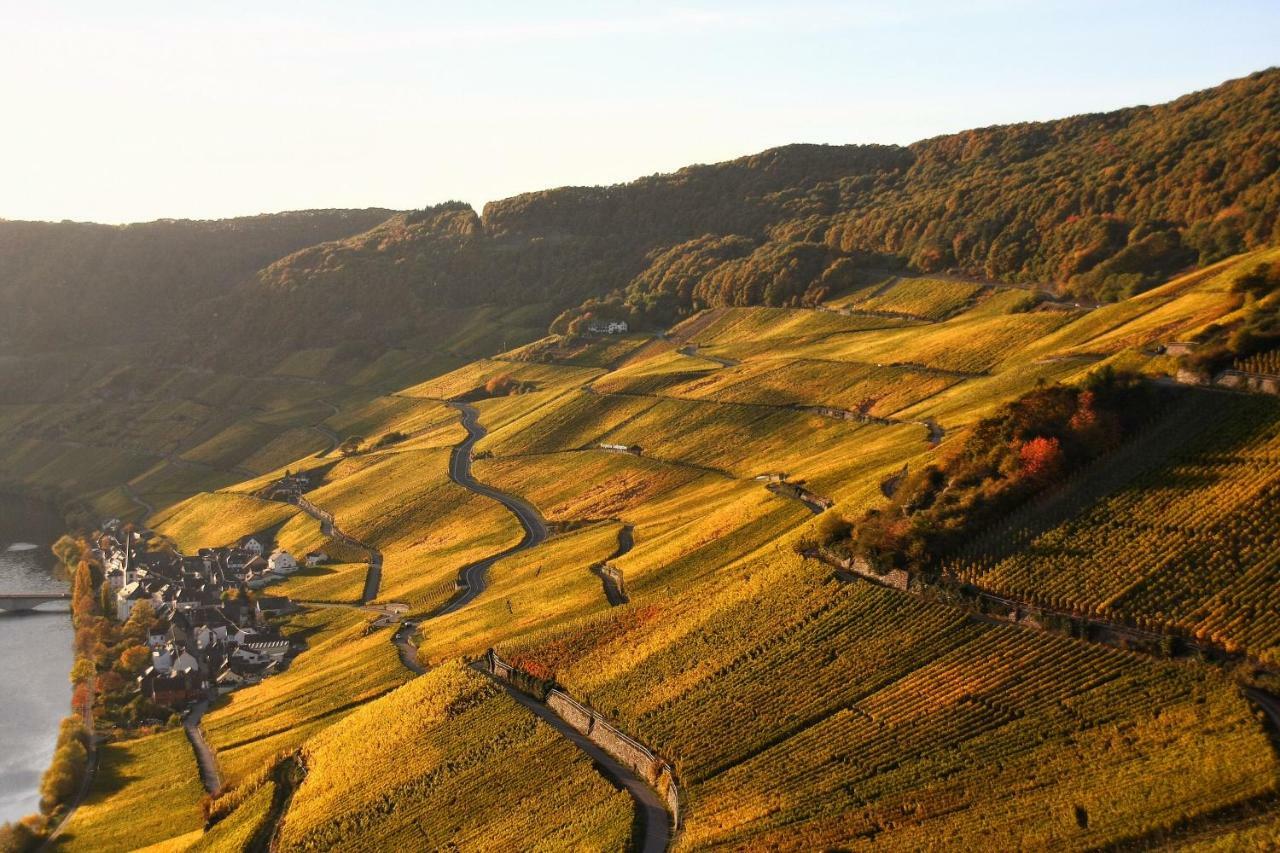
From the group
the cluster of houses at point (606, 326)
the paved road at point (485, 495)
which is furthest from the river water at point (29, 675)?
the cluster of houses at point (606, 326)

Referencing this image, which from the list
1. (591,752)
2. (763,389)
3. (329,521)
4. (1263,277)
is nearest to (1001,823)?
(591,752)

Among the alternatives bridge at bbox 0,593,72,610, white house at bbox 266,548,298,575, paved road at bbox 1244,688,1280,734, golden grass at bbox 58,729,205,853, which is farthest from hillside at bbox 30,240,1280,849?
bridge at bbox 0,593,72,610

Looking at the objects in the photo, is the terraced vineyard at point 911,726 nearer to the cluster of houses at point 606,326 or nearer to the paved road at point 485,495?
the paved road at point 485,495

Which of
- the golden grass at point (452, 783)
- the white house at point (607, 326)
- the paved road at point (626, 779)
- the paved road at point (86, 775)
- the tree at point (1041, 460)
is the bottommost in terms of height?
the paved road at point (86, 775)

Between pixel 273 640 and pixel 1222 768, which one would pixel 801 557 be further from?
pixel 273 640

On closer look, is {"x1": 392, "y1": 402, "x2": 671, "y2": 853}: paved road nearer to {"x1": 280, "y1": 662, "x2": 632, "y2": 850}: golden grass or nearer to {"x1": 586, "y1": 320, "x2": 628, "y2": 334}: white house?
{"x1": 280, "y1": 662, "x2": 632, "y2": 850}: golden grass

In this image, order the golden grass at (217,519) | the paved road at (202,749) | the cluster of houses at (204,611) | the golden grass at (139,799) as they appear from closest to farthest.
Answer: the golden grass at (139,799) < the paved road at (202,749) < the cluster of houses at (204,611) < the golden grass at (217,519)
